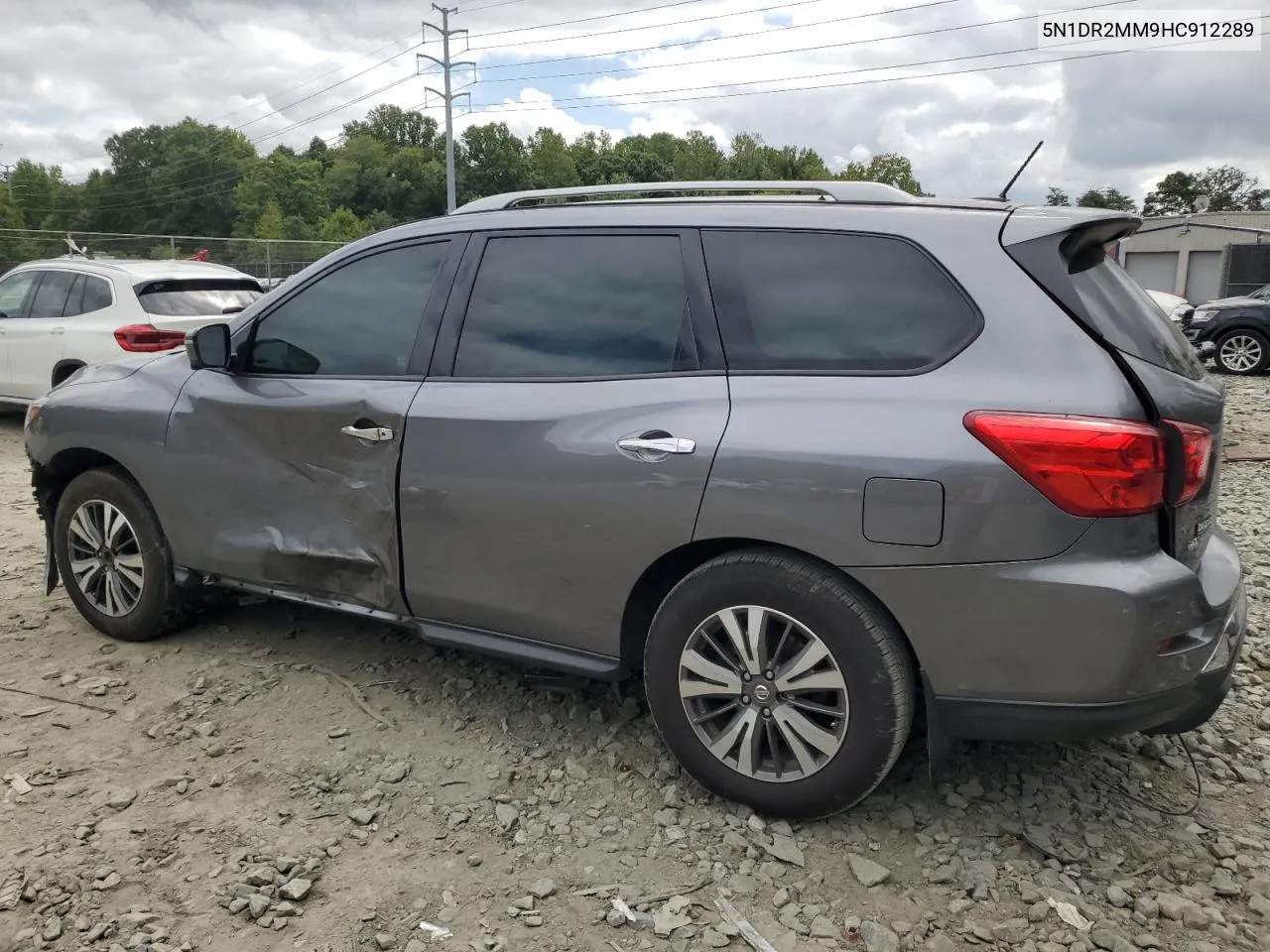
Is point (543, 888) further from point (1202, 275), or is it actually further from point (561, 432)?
point (1202, 275)

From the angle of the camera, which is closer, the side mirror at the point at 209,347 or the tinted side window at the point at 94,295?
the side mirror at the point at 209,347

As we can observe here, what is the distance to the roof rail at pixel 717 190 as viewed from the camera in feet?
9.46

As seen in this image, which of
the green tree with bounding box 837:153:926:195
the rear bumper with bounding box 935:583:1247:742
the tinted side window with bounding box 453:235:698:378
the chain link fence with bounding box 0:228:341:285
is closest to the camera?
the rear bumper with bounding box 935:583:1247:742

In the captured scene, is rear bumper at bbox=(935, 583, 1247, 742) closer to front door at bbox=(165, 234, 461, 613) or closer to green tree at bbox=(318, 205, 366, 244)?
front door at bbox=(165, 234, 461, 613)

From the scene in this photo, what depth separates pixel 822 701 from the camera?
2635 mm

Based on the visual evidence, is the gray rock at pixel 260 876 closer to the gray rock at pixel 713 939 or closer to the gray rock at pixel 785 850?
the gray rock at pixel 713 939

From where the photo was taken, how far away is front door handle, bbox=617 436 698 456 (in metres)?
2.71

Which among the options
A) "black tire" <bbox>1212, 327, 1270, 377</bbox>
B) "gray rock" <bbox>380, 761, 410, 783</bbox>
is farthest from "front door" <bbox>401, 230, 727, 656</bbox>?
"black tire" <bbox>1212, 327, 1270, 377</bbox>

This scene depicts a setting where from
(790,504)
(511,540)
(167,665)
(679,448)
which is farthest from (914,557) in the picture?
(167,665)

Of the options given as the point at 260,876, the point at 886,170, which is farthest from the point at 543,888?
the point at 886,170

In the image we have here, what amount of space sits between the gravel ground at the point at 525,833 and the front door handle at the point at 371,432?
1.00m

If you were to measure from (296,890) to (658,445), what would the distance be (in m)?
1.50

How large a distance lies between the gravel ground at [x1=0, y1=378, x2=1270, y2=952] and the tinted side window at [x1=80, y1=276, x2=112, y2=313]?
5487mm

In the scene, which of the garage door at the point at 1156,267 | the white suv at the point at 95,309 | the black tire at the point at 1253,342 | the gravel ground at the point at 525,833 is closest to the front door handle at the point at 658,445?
the gravel ground at the point at 525,833
